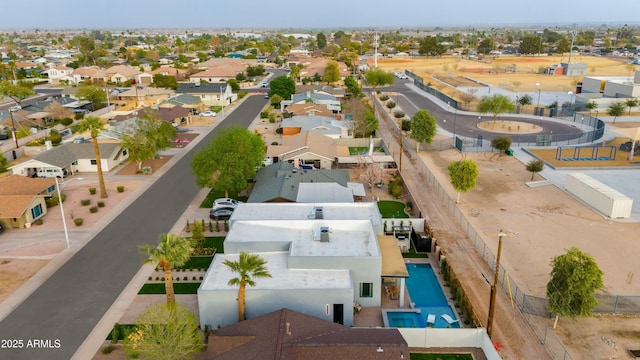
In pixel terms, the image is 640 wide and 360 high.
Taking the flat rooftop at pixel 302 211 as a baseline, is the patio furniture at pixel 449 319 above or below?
below

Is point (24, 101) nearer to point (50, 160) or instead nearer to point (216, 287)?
point (50, 160)

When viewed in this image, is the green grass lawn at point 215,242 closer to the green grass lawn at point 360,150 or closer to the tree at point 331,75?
the green grass lawn at point 360,150

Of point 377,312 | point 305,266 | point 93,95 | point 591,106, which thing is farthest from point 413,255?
point 93,95

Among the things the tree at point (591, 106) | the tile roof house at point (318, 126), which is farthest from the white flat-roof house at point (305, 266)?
the tree at point (591, 106)

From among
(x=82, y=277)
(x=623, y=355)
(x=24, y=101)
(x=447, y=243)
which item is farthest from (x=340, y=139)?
(x=24, y=101)

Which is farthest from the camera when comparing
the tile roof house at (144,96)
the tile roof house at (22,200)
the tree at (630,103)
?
the tile roof house at (144,96)

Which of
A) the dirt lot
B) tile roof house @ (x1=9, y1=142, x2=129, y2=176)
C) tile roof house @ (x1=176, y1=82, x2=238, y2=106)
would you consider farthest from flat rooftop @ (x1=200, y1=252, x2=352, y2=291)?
tile roof house @ (x1=176, y1=82, x2=238, y2=106)

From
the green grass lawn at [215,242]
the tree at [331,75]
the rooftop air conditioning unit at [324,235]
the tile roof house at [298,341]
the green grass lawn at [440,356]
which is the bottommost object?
the green grass lawn at [440,356]

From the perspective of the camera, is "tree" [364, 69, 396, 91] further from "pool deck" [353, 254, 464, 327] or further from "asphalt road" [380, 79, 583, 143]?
"pool deck" [353, 254, 464, 327]
